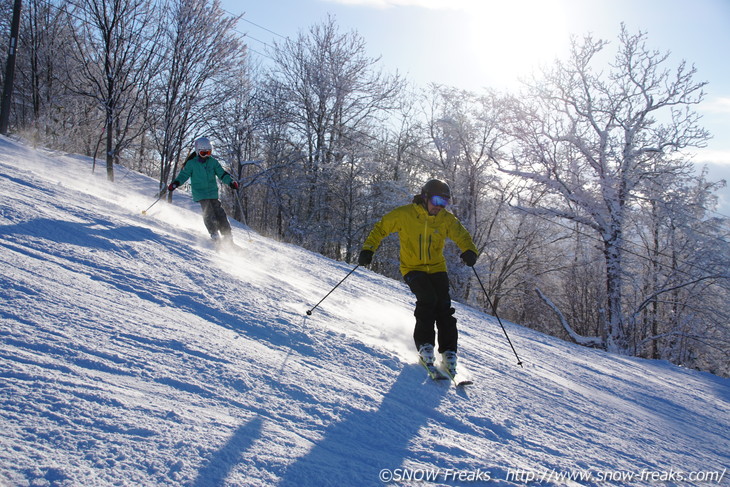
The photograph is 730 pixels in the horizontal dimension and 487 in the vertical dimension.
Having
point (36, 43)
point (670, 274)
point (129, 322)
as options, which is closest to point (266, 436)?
point (129, 322)

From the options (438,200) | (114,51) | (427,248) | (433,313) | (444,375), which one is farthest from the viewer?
(114,51)

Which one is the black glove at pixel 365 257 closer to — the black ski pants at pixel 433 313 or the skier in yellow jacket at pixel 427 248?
the skier in yellow jacket at pixel 427 248

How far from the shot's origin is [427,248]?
157 inches

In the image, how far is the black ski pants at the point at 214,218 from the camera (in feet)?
22.2

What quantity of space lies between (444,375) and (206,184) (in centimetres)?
494

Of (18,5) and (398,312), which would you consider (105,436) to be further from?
(18,5)

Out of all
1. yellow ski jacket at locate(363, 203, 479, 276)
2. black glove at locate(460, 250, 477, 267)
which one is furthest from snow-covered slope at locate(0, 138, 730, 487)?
black glove at locate(460, 250, 477, 267)

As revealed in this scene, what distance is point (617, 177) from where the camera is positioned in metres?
16.6

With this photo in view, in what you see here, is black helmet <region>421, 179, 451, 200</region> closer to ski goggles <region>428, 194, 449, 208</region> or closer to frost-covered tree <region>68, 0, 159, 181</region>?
ski goggles <region>428, 194, 449, 208</region>

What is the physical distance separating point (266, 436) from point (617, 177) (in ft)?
58.8

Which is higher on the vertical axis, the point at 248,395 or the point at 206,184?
the point at 206,184

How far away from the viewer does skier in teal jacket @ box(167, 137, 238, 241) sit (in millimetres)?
6766

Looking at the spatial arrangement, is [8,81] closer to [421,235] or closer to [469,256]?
[421,235]

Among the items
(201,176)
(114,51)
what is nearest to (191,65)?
(114,51)
